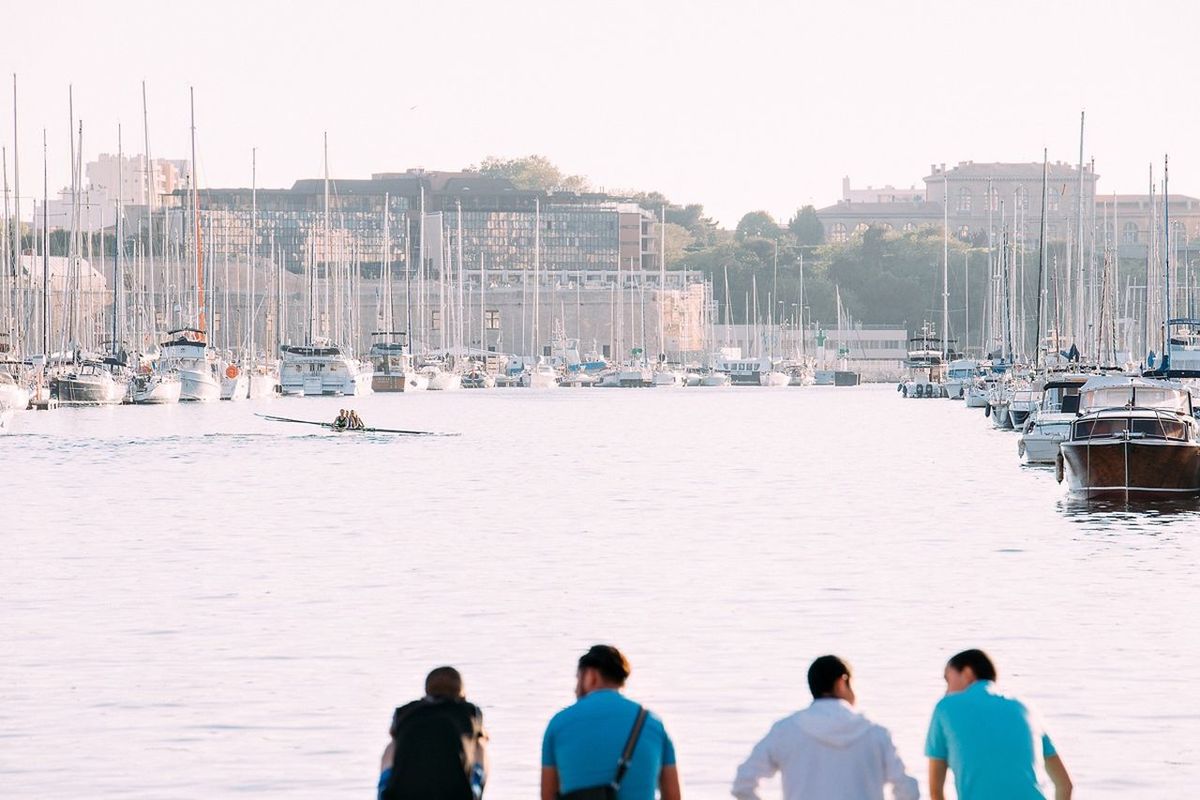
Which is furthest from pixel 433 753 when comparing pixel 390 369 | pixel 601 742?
pixel 390 369

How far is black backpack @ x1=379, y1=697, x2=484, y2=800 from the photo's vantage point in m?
9.20

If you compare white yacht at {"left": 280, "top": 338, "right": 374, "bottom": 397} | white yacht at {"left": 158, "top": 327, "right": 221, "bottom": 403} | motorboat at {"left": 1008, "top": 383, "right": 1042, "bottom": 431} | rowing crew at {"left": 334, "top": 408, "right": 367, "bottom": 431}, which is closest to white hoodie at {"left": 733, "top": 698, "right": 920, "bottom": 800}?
rowing crew at {"left": 334, "top": 408, "right": 367, "bottom": 431}

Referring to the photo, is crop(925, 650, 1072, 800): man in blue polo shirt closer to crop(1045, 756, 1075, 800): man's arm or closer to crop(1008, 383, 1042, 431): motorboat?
crop(1045, 756, 1075, 800): man's arm

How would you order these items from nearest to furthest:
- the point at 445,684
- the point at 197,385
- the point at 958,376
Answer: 1. the point at 445,684
2. the point at 197,385
3. the point at 958,376

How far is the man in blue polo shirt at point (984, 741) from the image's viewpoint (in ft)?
32.3

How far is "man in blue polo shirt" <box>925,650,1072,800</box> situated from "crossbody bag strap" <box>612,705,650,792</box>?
1470mm

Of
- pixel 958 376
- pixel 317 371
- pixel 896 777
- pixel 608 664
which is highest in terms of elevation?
pixel 608 664

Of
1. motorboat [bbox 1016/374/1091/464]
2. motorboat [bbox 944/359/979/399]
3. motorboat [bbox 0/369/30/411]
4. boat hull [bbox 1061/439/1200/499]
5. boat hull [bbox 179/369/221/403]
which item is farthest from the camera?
motorboat [bbox 944/359/979/399]

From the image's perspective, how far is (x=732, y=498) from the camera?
47.6 meters

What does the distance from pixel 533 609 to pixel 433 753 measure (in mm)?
16379

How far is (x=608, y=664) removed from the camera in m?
9.47

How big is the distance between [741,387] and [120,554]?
15345cm

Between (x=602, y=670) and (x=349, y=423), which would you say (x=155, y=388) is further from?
(x=602, y=670)

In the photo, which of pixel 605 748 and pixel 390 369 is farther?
pixel 390 369
